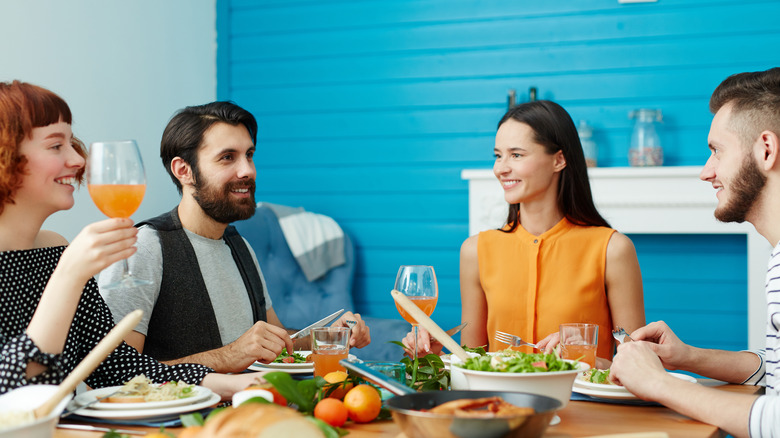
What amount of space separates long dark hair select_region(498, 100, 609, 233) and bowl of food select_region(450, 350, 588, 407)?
50.9 inches

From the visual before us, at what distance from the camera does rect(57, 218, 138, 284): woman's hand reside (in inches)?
51.4

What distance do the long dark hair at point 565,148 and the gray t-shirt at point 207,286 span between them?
1105 millimetres

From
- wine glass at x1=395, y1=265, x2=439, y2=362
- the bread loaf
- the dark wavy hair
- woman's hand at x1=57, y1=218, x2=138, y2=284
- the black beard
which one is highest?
the dark wavy hair

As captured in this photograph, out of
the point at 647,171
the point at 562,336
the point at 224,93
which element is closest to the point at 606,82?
the point at 647,171

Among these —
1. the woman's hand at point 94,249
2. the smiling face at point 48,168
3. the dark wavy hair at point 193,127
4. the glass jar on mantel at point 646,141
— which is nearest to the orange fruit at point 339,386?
the woman's hand at point 94,249

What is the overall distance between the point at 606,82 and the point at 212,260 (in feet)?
8.21

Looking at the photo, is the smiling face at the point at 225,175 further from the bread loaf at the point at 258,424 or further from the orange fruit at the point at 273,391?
the bread loaf at the point at 258,424

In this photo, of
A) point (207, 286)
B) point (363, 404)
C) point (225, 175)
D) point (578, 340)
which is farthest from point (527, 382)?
point (225, 175)

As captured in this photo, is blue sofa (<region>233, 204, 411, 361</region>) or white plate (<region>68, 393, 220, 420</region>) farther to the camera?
blue sofa (<region>233, 204, 411, 361</region>)

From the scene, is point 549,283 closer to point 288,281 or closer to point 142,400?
point 142,400

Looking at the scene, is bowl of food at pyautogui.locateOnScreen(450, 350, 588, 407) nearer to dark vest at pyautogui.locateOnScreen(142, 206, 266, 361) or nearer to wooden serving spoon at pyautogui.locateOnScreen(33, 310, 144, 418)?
wooden serving spoon at pyautogui.locateOnScreen(33, 310, 144, 418)

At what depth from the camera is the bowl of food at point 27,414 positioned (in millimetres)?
1021

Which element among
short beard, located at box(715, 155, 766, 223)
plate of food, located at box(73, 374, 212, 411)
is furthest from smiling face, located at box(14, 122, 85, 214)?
short beard, located at box(715, 155, 766, 223)

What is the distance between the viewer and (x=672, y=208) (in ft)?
12.1
